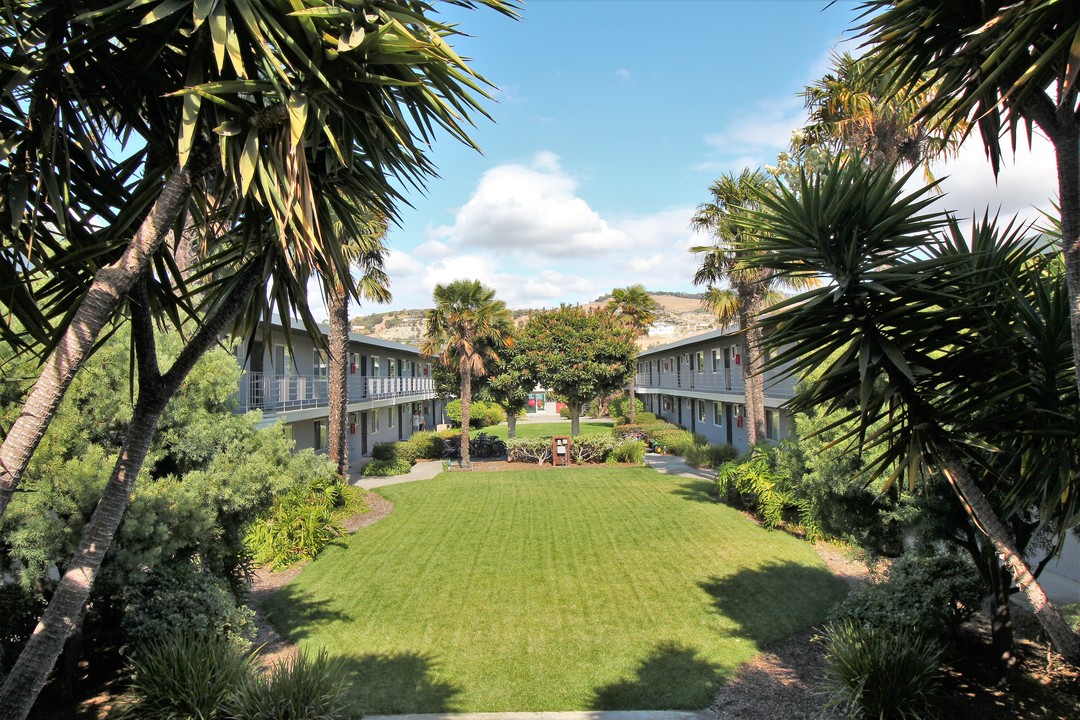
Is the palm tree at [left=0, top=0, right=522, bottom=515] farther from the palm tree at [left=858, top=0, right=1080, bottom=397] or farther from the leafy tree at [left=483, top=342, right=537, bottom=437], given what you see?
the leafy tree at [left=483, top=342, right=537, bottom=437]

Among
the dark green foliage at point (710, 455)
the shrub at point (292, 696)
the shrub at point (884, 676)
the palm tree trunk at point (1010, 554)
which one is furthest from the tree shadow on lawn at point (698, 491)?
the shrub at point (292, 696)

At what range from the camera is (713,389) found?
1164 inches

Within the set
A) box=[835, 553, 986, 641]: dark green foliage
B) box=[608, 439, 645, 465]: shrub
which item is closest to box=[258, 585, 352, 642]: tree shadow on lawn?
box=[835, 553, 986, 641]: dark green foliage

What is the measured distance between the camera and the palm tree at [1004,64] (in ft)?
11.9

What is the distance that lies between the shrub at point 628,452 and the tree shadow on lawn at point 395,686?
70.1 ft

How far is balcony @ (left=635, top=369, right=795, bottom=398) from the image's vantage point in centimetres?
2206

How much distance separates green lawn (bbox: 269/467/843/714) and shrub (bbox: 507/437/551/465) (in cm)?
1173

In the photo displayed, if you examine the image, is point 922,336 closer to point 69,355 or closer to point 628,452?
point 69,355

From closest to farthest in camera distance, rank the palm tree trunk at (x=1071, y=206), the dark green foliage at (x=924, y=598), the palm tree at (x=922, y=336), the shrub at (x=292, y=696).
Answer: the palm tree trunk at (x=1071, y=206) → the palm tree at (x=922, y=336) → the shrub at (x=292, y=696) → the dark green foliage at (x=924, y=598)

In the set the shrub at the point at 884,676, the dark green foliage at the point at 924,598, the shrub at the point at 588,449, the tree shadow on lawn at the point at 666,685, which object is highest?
the shrub at the point at 588,449

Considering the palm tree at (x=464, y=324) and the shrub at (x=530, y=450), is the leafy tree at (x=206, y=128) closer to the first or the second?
the palm tree at (x=464, y=324)

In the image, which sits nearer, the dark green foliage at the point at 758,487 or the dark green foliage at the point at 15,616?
the dark green foliage at the point at 15,616

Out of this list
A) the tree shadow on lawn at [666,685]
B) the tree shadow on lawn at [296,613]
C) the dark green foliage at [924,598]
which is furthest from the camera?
the tree shadow on lawn at [296,613]

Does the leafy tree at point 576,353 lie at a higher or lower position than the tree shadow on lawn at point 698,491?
higher
